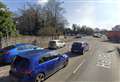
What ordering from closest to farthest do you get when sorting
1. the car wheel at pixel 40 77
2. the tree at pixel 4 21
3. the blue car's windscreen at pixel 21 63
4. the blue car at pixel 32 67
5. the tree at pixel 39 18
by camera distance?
the blue car at pixel 32 67 < the blue car's windscreen at pixel 21 63 < the car wheel at pixel 40 77 < the tree at pixel 4 21 < the tree at pixel 39 18

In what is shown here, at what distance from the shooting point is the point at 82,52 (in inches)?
824

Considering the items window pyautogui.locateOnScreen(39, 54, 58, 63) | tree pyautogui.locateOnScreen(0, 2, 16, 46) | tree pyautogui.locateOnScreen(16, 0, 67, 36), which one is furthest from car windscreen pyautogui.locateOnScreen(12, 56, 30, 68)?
tree pyautogui.locateOnScreen(16, 0, 67, 36)

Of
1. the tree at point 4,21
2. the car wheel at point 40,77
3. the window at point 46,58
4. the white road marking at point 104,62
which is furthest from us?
the tree at point 4,21

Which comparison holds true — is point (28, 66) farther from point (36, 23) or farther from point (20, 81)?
point (36, 23)

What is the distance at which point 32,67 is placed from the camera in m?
8.99

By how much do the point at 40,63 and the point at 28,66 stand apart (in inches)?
31.8

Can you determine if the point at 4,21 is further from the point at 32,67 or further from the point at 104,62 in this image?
the point at 32,67

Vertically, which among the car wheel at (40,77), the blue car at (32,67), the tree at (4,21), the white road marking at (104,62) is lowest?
the white road marking at (104,62)

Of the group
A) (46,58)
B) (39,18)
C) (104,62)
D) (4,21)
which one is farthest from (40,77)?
(39,18)

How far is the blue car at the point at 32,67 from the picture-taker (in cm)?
883

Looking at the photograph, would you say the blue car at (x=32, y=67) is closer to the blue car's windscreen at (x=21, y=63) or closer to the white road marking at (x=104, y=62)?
the blue car's windscreen at (x=21, y=63)

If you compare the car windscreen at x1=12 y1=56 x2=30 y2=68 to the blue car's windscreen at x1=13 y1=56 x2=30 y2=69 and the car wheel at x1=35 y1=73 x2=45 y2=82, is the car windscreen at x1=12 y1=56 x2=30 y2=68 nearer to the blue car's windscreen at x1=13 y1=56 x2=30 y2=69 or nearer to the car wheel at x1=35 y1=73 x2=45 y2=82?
the blue car's windscreen at x1=13 y1=56 x2=30 y2=69

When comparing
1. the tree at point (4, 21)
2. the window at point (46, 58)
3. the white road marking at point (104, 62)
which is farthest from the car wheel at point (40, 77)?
the tree at point (4, 21)

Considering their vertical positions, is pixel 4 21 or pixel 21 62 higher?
pixel 4 21
